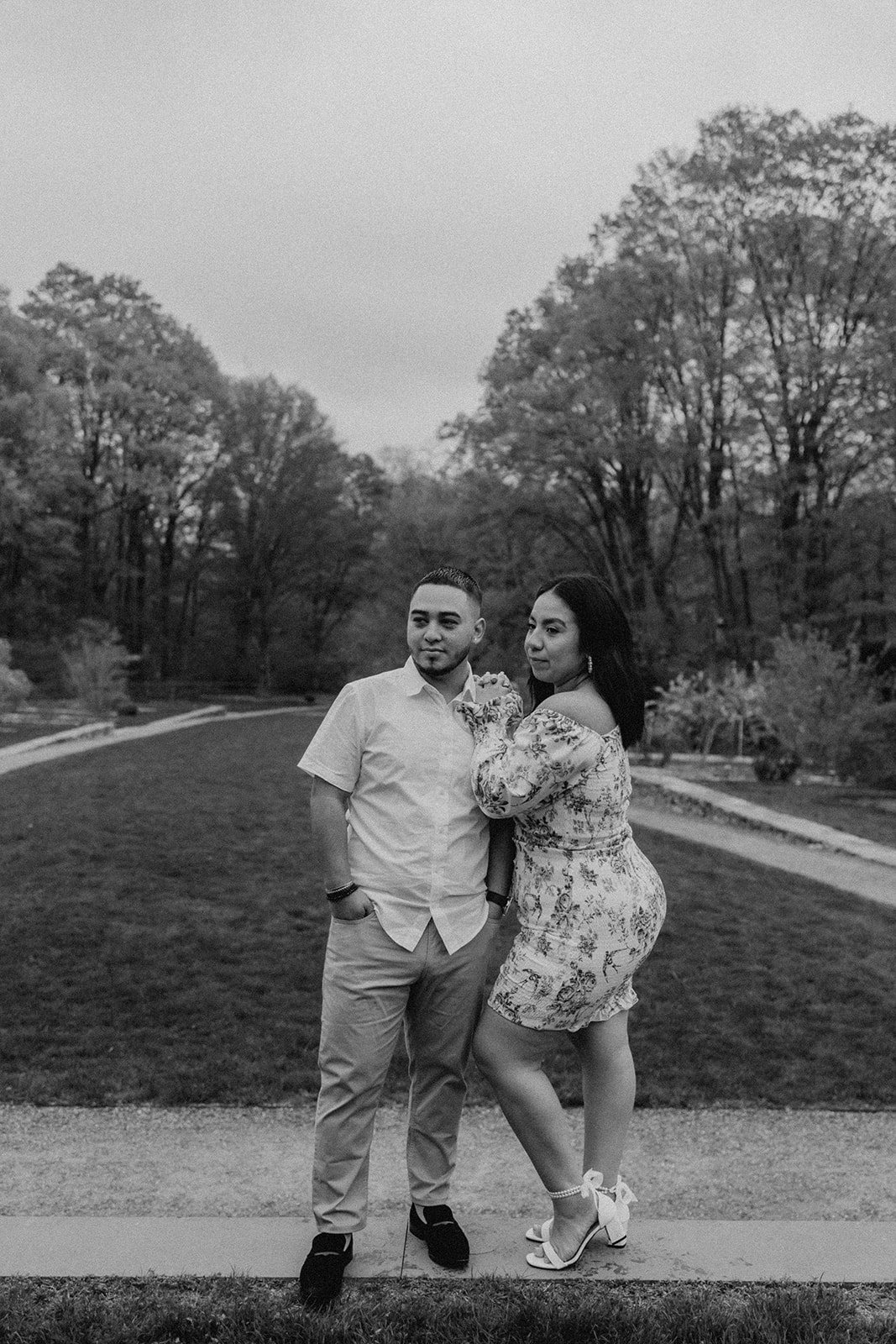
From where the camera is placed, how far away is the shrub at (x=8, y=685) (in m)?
23.3

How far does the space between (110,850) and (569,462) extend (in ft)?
60.6

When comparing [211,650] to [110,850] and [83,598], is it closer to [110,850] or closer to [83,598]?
[83,598]

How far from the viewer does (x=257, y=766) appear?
16.3 metres

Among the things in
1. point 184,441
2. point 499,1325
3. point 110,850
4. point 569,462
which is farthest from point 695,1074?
point 184,441

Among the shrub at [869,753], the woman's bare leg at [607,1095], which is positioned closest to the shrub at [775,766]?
the shrub at [869,753]

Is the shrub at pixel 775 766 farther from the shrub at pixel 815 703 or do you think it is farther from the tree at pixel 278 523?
the tree at pixel 278 523

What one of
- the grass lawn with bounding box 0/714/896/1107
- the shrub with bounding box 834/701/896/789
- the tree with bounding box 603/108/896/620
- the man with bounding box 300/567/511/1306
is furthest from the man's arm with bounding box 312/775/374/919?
the tree with bounding box 603/108/896/620

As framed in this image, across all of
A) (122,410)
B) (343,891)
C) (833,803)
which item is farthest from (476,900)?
(122,410)

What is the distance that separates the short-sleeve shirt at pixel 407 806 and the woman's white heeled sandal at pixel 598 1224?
2.33 ft

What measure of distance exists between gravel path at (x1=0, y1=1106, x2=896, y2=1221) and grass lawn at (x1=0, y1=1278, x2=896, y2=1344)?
0.60 m

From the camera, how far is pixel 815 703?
17078 millimetres

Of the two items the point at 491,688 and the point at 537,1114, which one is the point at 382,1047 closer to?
the point at 537,1114

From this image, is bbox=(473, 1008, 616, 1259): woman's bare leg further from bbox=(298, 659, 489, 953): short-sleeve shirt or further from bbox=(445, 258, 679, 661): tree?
bbox=(445, 258, 679, 661): tree

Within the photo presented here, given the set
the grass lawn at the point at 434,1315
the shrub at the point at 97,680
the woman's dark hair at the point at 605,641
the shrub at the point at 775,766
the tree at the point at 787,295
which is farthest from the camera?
the shrub at the point at 97,680
